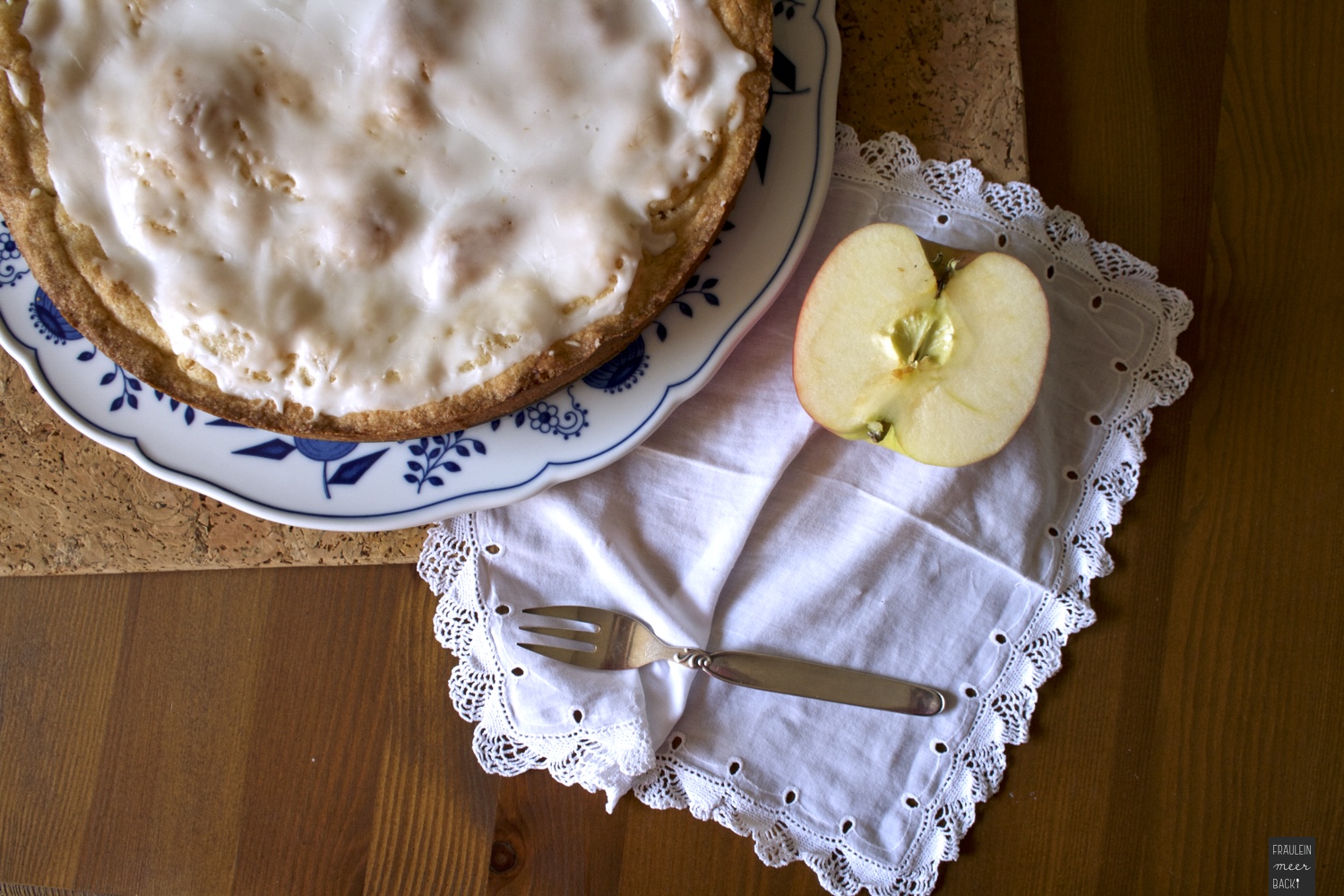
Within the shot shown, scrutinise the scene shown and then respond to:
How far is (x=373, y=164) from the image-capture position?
1.22m

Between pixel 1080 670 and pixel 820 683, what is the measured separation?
49 centimetres

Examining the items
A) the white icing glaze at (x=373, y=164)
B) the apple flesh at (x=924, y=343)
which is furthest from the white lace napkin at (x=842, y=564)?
the white icing glaze at (x=373, y=164)

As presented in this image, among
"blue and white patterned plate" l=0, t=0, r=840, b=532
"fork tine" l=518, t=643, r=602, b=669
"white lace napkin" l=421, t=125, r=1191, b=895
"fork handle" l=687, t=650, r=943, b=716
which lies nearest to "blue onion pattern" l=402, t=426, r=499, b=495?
"blue and white patterned plate" l=0, t=0, r=840, b=532

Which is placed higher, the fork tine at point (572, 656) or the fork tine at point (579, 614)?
the fork tine at point (579, 614)

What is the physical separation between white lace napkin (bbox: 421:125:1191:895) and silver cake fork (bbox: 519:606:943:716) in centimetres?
3

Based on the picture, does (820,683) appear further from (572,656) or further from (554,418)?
(554,418)

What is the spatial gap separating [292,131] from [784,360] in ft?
2.90

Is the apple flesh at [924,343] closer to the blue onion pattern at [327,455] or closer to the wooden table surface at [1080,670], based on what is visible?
the wooden table surface at [1080,670]

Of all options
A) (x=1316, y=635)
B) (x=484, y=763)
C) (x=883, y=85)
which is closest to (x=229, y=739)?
(x=484, y=763)

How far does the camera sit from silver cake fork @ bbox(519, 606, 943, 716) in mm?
1376

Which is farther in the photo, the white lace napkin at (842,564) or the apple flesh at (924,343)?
the white lace napkin at (842,564)

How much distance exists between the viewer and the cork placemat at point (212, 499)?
1434mm

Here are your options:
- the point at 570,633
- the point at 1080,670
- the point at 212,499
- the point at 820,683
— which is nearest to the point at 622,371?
the point at 570,633

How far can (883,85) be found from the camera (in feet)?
4.74
